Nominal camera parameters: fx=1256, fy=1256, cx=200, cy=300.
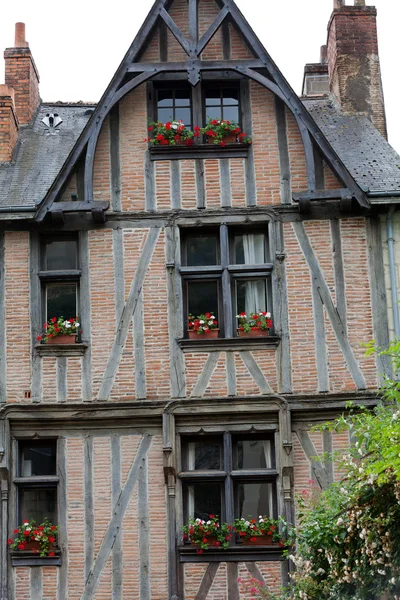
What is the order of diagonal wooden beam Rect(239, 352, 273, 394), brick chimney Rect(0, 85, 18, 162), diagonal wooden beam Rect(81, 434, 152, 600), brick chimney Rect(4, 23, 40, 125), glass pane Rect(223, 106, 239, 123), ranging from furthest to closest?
brick chimney Rect(4, 23, 40, 125), brick chimney Rect(0, 85, 18, 162), glass pane Rect(223, 106, 239, 123), diagonal wooden beam Rect(239, 352, 273, 394), diagonal wooden beam Rect(81, 434, 152, 600)

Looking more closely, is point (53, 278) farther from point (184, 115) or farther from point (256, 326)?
point (184, 115)

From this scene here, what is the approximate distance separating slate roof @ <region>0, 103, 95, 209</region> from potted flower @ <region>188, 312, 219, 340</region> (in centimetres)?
299

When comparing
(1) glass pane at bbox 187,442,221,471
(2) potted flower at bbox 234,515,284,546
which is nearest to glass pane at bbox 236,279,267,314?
(1) glass pane at bbox 187,442,221,471

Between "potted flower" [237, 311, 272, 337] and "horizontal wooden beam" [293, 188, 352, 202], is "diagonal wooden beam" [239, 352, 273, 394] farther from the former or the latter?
"horizontal wooden beam" [293, 188, 352, 202]

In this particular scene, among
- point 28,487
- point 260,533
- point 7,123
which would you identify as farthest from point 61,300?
point 260,533

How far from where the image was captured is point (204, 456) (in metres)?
17.7

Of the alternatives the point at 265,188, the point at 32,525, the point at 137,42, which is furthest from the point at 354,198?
the point at 32,525

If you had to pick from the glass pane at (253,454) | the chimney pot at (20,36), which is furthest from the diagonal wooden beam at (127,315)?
the chimney pot at (20,36)

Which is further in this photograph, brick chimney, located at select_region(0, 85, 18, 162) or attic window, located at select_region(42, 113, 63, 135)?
attic window, located at select_region(42, 113, 63, 135)

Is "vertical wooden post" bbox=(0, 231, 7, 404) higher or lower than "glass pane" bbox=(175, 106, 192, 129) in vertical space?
lower

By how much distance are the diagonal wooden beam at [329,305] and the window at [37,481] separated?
4.29m

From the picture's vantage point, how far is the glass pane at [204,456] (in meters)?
17.7

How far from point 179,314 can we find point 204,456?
205 cm

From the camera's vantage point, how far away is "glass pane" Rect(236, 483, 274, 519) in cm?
1738
